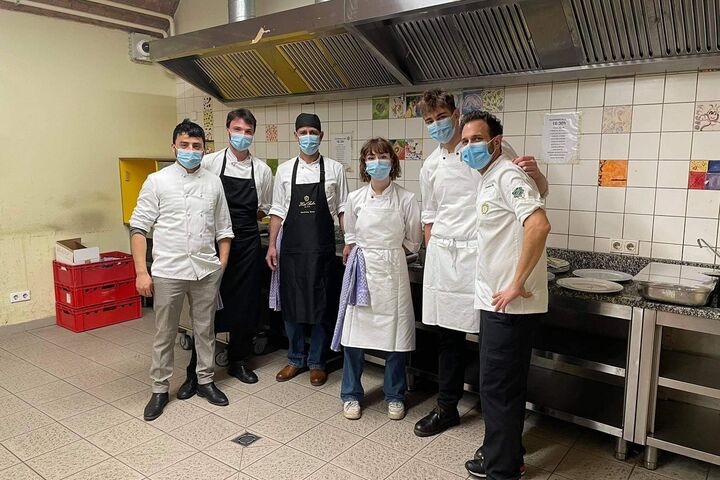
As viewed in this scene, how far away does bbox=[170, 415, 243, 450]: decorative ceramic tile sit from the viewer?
2.44m

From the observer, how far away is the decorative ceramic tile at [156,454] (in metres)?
2.24

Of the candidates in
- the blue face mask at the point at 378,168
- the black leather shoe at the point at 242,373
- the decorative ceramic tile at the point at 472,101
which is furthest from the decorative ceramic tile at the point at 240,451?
the decorative ceramic tile at the point at 472,101

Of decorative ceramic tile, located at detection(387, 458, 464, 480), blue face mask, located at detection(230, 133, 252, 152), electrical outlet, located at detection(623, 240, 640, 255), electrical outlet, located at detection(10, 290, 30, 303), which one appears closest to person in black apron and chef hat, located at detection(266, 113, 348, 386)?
blue face mask, located at detection(230, 133, 252, 152)

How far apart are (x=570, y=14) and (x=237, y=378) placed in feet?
8.61

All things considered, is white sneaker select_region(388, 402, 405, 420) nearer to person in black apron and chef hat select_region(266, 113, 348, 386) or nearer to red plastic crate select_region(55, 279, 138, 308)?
person in black apron and chef hat select_region(266, 113, 348, 386)

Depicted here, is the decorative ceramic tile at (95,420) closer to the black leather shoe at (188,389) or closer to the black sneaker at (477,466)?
the black leather shoe at (188,389)

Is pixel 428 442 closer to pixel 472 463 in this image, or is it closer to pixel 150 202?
pixel 472 463

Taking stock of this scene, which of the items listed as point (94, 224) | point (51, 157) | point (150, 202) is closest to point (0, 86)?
point (51, 157)

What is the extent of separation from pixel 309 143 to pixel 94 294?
7.68 feet

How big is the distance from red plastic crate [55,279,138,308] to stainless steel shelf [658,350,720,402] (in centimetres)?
378

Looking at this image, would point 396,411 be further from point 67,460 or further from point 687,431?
point 67,460

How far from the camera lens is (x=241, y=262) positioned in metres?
3.04

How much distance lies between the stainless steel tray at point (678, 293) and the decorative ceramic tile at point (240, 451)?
1.72 m

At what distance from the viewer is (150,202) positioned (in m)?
2.64
